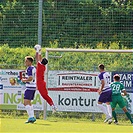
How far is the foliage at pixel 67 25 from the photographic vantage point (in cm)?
2791

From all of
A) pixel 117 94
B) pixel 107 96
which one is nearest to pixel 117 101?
pixel 117 94

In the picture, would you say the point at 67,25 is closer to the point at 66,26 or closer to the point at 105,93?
the point at 66,26

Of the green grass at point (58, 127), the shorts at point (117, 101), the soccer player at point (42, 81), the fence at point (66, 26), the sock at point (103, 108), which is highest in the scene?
the fence at point (66, 26)

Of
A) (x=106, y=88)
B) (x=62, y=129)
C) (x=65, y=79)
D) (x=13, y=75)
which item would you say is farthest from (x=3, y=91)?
(x=62, y=129)

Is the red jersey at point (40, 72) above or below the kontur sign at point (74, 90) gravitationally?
above

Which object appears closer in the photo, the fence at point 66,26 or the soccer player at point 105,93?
the soccer player at point 105,93

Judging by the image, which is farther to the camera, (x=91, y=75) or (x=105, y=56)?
(x=105, y=56)

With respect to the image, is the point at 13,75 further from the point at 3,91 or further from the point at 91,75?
the point at 91,75

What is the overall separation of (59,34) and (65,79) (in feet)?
16.4

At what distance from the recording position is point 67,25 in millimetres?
28516

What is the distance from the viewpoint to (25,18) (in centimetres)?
2812

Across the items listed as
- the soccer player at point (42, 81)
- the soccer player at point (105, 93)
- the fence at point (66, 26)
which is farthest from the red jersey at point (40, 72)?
the fence at point (66, 26)

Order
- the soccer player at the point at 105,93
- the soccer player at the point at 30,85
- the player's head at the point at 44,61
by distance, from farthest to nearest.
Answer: the soccer player at the point at 105,93, the player's head at the point at 44,61, the soccer player at the point at 30,85

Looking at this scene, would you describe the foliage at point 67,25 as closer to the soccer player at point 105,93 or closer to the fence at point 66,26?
the fence at point 66,26
